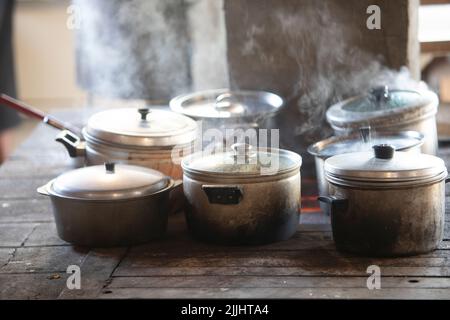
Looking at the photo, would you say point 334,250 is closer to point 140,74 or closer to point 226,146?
point 226,146

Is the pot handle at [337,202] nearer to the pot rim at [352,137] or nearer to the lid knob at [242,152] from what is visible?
the lid knob at [242,152]

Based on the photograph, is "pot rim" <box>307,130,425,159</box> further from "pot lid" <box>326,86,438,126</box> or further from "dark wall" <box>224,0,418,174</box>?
"dark wall" <box>224,0,418,174</box>

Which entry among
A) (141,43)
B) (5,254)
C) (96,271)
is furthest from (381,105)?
(141,43)

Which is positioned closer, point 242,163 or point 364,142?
point 242,163

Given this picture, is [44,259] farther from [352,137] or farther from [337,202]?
[352,137]

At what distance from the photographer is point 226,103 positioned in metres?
4.57

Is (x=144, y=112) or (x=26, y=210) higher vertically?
(x=144, y=112)

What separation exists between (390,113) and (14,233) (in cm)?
217

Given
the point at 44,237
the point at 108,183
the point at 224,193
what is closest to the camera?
the point at 224,193

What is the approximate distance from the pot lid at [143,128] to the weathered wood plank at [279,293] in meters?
1.22

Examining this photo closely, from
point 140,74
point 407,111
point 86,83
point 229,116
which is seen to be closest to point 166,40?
point 140,74

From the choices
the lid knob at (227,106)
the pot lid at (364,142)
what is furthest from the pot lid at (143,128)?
the pot lid at (364,142)

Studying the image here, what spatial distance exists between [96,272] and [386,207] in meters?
1.30

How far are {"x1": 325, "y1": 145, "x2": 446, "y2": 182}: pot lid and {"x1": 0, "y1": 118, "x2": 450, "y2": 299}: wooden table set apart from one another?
379 millimetres
